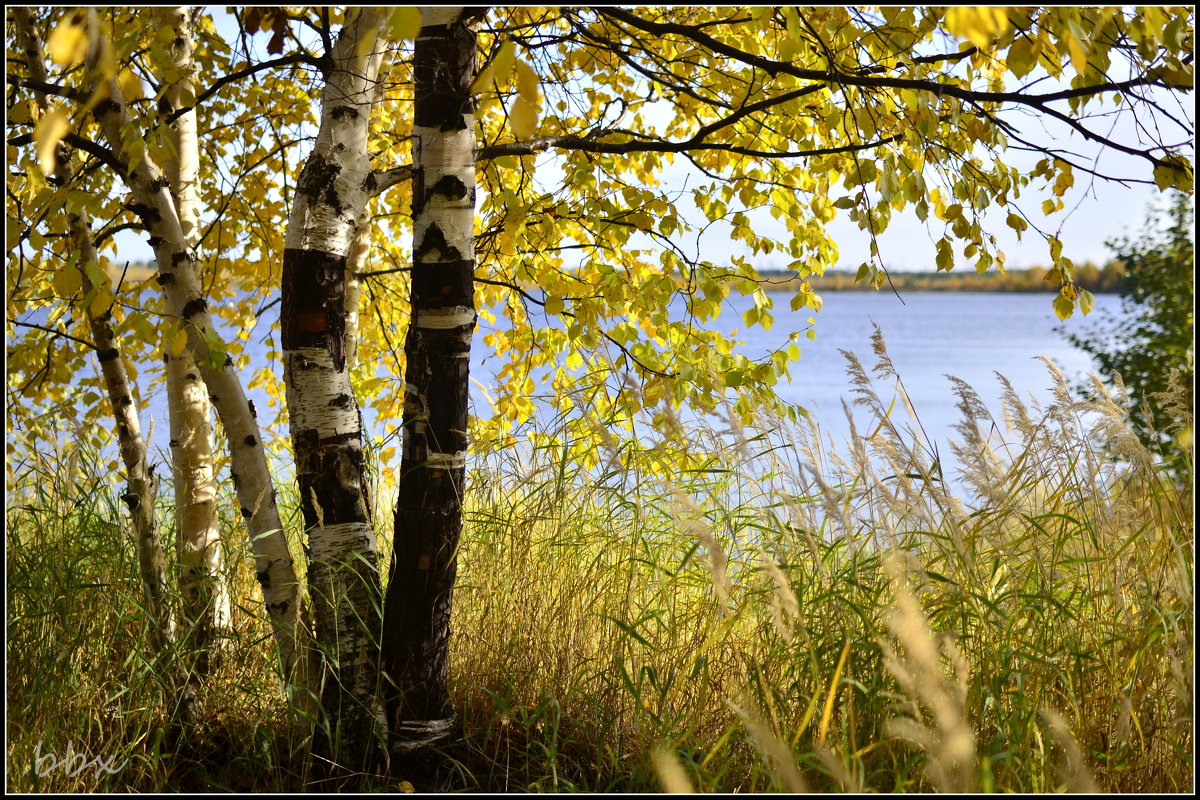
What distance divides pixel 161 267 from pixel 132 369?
1.88m

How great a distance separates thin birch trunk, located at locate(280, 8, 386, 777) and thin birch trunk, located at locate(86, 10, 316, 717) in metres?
0.09

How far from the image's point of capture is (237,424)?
2.43 meters

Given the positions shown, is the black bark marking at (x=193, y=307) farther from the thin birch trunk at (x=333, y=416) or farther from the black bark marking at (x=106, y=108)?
the black bark marking at (x=106, y=108)

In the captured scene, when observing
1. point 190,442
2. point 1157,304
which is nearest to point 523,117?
point 190,442

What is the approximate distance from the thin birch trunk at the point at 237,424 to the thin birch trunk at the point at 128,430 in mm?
199

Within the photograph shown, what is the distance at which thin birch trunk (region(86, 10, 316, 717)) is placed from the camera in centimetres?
235

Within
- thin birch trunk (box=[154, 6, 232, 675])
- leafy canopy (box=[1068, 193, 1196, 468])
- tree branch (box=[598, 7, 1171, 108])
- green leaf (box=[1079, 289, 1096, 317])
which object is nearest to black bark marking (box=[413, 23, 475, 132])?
tree branch (box=[598, 7, 1171, 108])

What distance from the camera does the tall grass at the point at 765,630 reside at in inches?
74.4

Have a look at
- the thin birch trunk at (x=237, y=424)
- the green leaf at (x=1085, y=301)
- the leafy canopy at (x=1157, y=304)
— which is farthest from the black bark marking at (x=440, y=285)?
the leafy canopy at (x=1157, y=304)

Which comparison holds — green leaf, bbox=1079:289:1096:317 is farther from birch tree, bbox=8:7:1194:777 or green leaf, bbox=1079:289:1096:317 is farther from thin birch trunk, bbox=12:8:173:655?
thin birch trunk, bbox=12:8:173:655

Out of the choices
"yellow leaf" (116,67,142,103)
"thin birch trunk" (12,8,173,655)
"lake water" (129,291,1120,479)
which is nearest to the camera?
"yellow leaf" (116,67,142,103)

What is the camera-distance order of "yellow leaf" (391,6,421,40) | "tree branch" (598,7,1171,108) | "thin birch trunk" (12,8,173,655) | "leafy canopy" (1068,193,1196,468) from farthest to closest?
1. "leafy canopy" (1068,193,1196,468)
2. "thin birch trunk" (12,8,173,655)
3. "tree branch" (598,7,1171,108)
4. "yellow leaf" (391,6,421,40)

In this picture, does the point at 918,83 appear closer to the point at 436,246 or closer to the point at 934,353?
the point at 436,246

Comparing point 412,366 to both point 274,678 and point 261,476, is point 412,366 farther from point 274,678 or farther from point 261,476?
point 274,678
